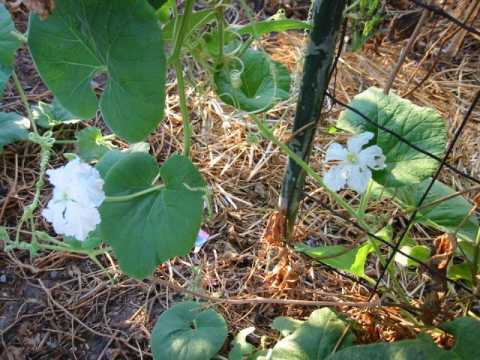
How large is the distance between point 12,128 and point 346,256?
102 centimetres

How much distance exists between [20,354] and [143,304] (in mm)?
293

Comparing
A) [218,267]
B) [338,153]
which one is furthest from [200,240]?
[338,153]

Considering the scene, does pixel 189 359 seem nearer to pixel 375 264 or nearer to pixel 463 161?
pixel 375 264

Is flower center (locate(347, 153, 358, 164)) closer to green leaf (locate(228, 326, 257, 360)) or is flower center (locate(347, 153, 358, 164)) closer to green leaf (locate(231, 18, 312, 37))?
green leaf (locate(231, 18, 312, 37))

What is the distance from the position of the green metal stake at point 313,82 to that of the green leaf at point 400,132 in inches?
2.7

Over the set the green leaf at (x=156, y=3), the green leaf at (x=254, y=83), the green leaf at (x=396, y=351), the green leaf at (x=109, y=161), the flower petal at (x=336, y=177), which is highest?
the green leaf at (x=156, y=3)

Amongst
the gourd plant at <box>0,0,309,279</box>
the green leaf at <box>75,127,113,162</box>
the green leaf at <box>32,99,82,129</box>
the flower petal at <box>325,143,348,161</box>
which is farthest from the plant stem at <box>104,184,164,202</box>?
the green leaf at <box>32,99,82,129</box>

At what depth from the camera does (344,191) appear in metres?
1.56

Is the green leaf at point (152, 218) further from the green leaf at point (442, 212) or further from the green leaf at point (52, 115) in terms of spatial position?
the green leaf at point (52, 115)

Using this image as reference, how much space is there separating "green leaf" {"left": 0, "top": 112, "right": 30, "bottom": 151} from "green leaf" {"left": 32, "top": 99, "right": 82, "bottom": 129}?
0.05 metres

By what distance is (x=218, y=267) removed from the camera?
1414 mm

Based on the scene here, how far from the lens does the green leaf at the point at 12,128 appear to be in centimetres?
157

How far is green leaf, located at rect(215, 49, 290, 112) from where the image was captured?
0.94 meters

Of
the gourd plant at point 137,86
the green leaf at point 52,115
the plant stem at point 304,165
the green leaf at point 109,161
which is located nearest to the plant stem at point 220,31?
the gourd plant at point 137,86
